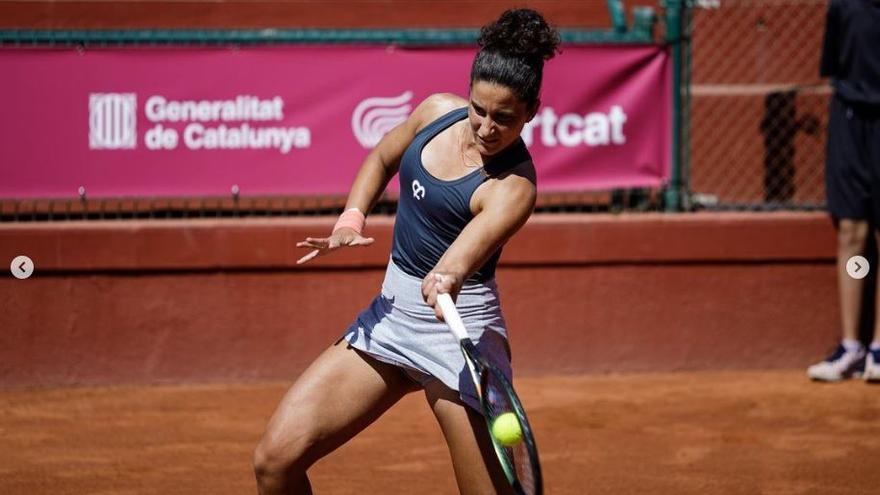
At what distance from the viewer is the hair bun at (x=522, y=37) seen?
4.03m

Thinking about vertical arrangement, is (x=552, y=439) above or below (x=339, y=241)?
below

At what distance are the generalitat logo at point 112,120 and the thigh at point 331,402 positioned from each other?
404cm

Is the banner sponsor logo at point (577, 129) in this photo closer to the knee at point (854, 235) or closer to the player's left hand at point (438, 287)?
the knee at point (854, 235)

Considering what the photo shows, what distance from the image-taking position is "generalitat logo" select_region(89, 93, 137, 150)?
8000mm

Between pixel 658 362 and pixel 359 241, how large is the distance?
4390 mm

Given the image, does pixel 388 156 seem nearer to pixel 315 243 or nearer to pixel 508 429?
pixel 315 243

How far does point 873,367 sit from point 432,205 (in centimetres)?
479

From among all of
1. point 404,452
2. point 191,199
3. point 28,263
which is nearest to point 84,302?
point 28,263

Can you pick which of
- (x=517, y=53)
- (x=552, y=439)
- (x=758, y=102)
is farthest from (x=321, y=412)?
(x=758, y=102)

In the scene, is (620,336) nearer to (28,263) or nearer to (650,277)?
(650,277)

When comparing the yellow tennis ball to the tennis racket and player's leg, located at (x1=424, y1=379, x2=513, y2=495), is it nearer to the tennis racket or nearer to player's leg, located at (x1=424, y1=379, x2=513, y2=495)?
the tennis racket

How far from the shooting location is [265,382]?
8.17 m

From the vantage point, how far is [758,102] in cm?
929

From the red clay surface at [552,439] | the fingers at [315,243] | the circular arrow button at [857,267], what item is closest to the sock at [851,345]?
the red clay surface at [552,439]
